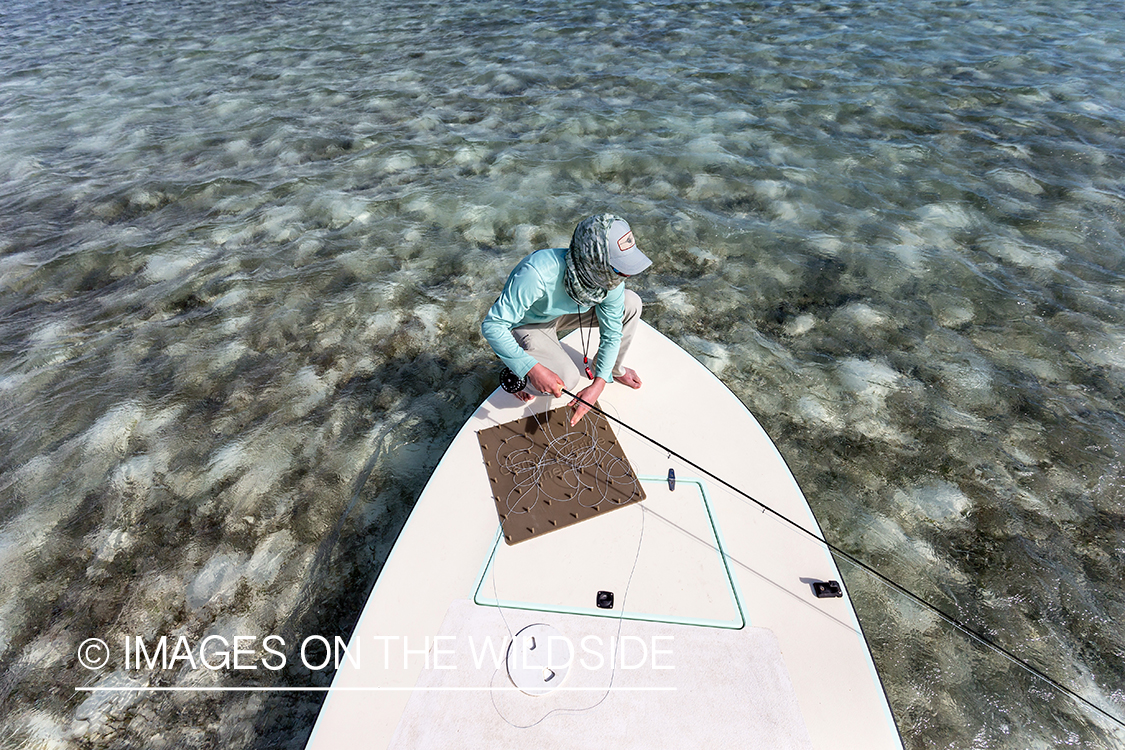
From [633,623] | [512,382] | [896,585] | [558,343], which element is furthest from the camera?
[558,343]

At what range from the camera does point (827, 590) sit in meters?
2.43

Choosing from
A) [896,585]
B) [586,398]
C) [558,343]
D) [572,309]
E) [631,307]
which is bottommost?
[896,585]

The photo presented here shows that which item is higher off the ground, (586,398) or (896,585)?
(586,398)

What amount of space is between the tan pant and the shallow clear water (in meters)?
1.26

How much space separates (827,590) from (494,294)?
159 inches

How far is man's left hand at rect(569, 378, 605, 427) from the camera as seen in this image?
10.5ft

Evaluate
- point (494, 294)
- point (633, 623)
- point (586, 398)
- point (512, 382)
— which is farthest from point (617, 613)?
point (494, 294)

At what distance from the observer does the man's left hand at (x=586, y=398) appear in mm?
3193

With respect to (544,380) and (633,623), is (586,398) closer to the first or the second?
(544,380)

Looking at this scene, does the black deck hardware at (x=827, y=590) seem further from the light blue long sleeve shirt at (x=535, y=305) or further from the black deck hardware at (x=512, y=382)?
the black deck hardware at (x=512, y=382)

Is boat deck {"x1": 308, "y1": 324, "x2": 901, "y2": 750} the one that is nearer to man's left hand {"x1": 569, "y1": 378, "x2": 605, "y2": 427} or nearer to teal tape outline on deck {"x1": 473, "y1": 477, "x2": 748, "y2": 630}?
teal tape outline on deck {"x1": 473, "y1": 477, "x2": 748, "y2": 630}

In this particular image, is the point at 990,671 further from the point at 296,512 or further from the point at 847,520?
the point at 296,512

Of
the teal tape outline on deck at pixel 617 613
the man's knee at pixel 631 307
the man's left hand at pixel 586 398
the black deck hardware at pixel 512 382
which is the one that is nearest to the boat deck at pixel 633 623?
the teal tape outline on deck at pixel 617 613

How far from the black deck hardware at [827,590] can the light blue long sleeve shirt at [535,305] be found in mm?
1668
